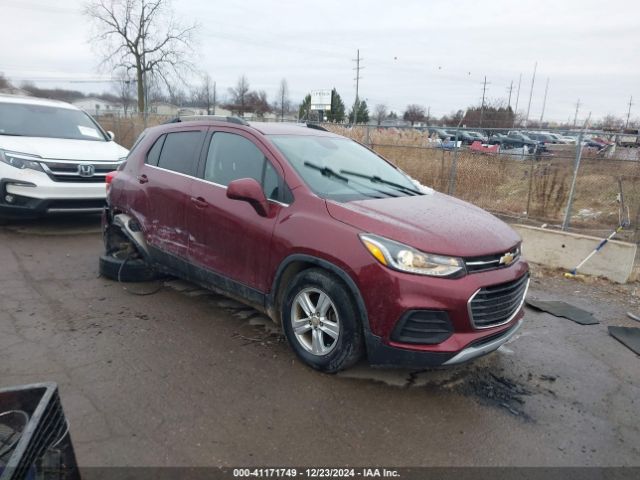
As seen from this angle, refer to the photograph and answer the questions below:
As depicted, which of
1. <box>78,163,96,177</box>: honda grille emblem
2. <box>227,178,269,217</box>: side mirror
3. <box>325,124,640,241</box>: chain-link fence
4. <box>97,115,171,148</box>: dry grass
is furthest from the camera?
<box>97,115,171,148</box>: dry grass

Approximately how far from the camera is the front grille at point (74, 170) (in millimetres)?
6613

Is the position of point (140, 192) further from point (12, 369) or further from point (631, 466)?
point (631, 466)

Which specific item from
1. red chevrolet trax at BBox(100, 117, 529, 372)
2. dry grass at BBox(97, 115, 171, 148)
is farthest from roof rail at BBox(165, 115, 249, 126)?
dry grass at BBox(97, 115, 171, 148)

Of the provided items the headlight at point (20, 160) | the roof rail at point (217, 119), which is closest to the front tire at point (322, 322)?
the roof rail at point (217, 119)

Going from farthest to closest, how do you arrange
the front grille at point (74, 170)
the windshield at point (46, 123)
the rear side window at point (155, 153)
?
the windshield at point (46, 123) → the front grille at point (74, 170) → the rear side window at point (155, 153)

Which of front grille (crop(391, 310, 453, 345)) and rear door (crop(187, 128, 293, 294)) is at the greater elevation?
rear door (crop(187, 128, 293, 294))

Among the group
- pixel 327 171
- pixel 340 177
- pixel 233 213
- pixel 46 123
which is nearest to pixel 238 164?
pixel 233 213

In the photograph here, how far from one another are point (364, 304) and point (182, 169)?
7.83 ft

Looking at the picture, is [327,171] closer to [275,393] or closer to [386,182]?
[386,182]

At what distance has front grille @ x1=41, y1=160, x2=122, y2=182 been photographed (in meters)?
6.61

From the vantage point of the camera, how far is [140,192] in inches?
190

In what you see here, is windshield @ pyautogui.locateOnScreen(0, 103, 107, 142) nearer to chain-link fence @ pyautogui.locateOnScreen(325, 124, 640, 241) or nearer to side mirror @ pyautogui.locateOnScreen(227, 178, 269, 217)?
side mirror @ pyautogui.locateOnScreen(227, 178, 269, 217)

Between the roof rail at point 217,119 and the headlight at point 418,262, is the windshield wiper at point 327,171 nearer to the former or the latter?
the roof rail at point 217,119

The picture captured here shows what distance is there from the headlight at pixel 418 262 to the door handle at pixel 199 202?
1801 millimetres
